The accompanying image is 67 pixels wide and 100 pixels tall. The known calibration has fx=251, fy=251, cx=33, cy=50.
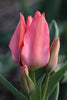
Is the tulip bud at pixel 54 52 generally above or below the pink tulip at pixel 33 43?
below

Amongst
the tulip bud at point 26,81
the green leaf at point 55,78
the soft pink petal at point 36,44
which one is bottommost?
the green leaf at point 55,78

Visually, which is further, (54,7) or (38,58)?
(54,7)

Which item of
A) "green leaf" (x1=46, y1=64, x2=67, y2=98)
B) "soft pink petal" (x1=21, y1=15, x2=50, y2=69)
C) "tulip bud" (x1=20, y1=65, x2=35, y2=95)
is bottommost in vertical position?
"green leaf" (x1=46, y1=64, x2=67, y2=98)

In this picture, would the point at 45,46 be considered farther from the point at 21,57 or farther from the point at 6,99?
the point at 6,99

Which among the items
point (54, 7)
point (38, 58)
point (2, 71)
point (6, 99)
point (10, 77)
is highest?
point (38, 58)

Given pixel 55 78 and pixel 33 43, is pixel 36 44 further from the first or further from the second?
pixel 55 78

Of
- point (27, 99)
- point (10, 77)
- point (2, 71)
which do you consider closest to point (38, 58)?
point (27, 99)

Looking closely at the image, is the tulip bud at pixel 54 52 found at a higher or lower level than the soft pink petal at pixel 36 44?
lower

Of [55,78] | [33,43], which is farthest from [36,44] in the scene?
[55,78]
